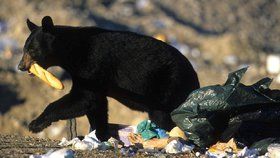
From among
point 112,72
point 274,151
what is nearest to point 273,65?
point 112,72

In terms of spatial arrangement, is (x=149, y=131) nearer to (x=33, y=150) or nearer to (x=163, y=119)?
(x=163, y=119)

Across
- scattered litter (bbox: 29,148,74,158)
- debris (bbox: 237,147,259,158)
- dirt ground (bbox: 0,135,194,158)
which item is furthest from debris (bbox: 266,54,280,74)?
scattered litter (bbox: 29,148,74,158)

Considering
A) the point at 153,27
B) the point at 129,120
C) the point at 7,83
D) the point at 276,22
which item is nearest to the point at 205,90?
the point at 129,120

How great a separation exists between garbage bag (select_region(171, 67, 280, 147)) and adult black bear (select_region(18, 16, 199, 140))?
785mm

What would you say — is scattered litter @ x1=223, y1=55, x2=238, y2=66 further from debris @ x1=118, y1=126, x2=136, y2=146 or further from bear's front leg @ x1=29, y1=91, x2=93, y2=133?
debris @ x1=118, y1=126, x2=136, y2=146

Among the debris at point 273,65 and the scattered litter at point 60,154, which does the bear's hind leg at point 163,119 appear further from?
the debris at point 273,65

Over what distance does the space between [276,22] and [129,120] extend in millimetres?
7540

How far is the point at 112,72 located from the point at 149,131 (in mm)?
820

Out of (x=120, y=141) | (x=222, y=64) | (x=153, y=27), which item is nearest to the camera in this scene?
(x=120, y=141)

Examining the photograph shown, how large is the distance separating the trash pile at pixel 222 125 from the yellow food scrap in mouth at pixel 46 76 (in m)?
0.75

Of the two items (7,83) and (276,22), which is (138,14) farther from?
(7,83)

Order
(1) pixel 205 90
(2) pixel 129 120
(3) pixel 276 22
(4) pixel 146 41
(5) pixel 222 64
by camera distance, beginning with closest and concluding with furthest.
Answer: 1. (1) pixel 205 90
2. (4) pixel 146 41
3. (2) pixel 129 120
4. (5) pixel 222 64
5. (3) pixel 276 22

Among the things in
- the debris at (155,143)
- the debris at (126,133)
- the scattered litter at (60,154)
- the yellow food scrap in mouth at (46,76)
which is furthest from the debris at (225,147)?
the yellow food scrap in mouth at (46,76)

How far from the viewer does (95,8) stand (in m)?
17.3
